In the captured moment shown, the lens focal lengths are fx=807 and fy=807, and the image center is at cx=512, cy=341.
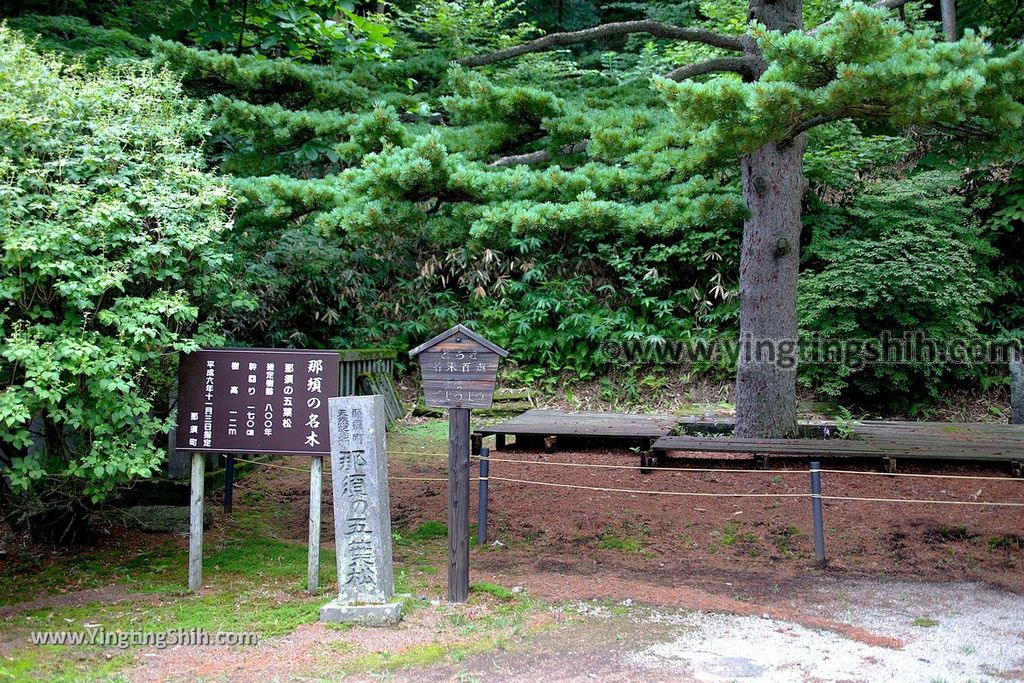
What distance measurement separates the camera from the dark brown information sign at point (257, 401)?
522cm

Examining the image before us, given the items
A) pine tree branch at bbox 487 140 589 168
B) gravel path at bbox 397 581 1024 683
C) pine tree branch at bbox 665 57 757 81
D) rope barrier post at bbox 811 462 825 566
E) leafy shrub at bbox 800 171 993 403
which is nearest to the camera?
gravel path at bbox 397 581 1024 683

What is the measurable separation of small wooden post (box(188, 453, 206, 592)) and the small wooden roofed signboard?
5.55ft

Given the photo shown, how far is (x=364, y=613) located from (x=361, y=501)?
0.66 m

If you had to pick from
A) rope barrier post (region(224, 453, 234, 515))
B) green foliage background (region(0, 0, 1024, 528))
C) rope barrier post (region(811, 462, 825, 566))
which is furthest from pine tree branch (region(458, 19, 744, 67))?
rope barrier post (region(224, 453, 234, 515))

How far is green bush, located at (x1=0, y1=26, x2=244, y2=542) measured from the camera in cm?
459

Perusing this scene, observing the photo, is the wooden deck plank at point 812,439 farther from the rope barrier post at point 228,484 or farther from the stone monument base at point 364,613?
the stone monument base at point 364,613

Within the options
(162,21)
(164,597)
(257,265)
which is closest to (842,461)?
(164,597)

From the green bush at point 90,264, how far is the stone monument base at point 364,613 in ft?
4.55

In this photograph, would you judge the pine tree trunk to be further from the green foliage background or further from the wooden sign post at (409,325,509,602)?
the wooden sign post at (409,325,509,602)

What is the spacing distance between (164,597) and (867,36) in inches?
214

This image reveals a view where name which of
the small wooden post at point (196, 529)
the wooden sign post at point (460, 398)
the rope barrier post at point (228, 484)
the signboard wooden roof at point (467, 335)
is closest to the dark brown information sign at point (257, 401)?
the small wooden post at point (196, 529)

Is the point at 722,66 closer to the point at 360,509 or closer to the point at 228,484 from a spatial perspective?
the point at 360,509

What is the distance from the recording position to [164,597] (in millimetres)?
5160

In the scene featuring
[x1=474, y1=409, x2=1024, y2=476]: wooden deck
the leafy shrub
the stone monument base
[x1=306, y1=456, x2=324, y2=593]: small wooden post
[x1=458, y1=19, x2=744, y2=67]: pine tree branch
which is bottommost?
the stone monument base
